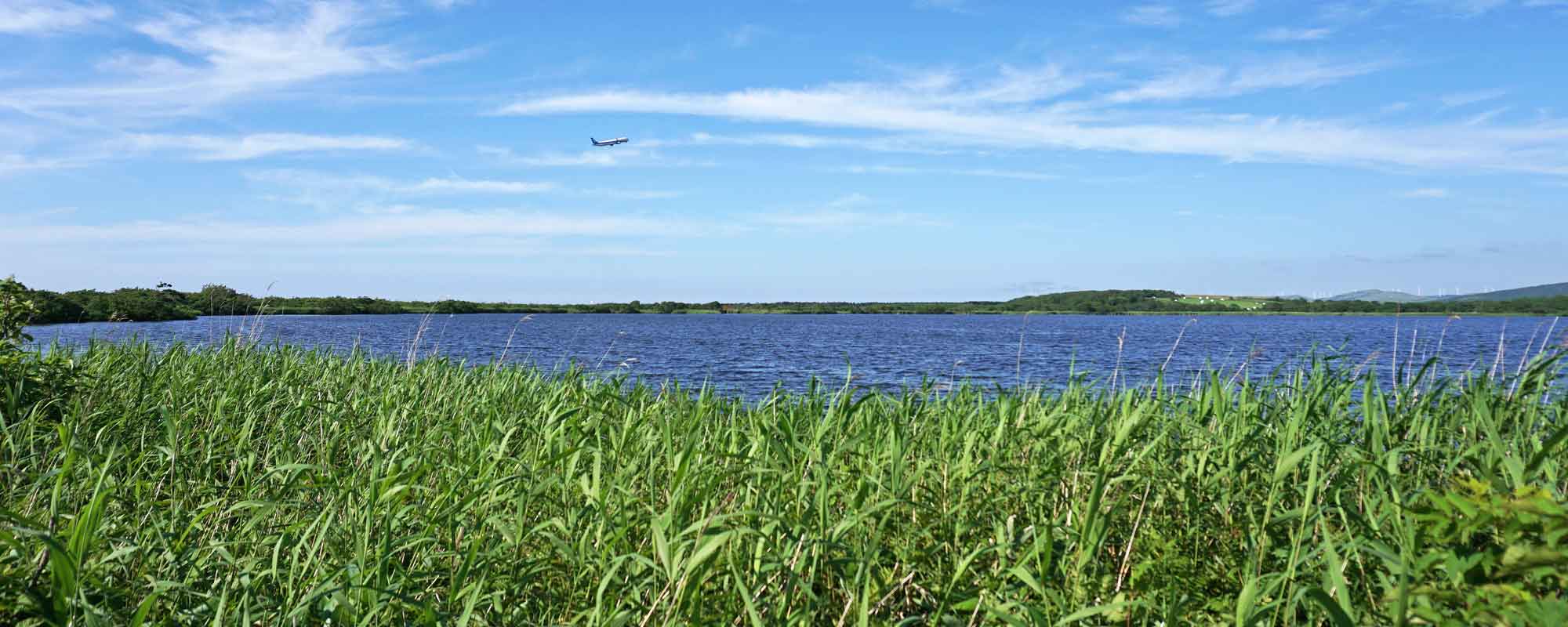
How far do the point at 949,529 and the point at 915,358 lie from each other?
2744cm

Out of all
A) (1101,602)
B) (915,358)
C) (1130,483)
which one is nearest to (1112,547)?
(1130,483)

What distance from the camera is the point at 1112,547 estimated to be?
4.83m

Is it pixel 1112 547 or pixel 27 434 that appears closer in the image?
pixel 1112 547

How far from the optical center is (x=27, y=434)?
6.00 m

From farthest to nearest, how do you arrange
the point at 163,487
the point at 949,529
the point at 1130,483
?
the point at 163,487 → the point at 1130,483 → the point at 949,529

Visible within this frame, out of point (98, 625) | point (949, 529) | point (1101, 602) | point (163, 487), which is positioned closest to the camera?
point (98, 625)

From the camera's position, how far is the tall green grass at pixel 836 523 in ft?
10.9

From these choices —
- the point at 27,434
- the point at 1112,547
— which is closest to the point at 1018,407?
the point at 1112,547

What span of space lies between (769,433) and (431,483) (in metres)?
2.53

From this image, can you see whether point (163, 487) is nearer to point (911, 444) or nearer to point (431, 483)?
point (431, 483)

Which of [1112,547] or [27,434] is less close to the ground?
[27,434]

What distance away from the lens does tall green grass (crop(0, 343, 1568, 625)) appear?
10.9 ft

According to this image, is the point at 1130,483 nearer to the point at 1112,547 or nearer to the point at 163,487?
the point at 1112,547

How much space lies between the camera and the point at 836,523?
4.58 metres
